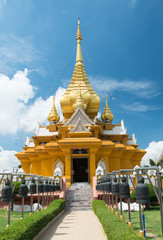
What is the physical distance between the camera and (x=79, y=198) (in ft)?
61.8

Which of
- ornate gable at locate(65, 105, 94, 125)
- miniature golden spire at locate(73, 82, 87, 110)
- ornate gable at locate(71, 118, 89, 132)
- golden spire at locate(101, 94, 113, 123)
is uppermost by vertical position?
miniature golden spire at locate(73, 82, 87, 110)

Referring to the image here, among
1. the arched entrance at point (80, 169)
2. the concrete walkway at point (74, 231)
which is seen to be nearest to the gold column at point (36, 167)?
the arched entrance at point (80, 169)

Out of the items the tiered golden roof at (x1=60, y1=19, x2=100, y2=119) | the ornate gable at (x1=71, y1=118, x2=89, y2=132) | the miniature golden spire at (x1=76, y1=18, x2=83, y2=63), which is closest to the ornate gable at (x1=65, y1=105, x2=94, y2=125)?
the ornate gable at (x1=71, y1=118, x2=89, y2=132)

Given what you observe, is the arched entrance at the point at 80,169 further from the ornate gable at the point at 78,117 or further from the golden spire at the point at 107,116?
the ornate gable at the point at 78,117

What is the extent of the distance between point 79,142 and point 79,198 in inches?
207

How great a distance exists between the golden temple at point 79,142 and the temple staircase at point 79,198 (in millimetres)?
1962

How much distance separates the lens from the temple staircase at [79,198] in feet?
57.6

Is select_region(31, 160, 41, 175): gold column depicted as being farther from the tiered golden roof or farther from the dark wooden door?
the tiered golden roof

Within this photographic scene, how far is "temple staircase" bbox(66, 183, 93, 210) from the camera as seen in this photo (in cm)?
1755

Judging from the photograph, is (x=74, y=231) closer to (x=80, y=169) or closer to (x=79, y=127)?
(x=79, y=127)

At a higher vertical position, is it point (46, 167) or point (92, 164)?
point (92, 164)

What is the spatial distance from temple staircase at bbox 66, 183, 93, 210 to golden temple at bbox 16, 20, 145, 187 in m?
1.96

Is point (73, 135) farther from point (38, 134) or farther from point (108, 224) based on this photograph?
point (108, 224)

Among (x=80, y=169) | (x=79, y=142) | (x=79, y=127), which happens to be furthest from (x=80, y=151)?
(x=80, y=169)
